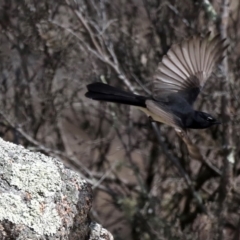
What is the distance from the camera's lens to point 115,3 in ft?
21.6

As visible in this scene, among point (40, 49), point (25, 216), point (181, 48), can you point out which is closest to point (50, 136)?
point (40, 49)

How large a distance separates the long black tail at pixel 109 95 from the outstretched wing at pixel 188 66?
33 centimetres

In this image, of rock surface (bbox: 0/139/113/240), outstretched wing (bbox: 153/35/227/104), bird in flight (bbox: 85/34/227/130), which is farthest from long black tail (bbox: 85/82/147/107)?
rock surface (bbox: 0/139/113/240)

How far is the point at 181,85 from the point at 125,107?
156cm

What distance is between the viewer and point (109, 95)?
424cm

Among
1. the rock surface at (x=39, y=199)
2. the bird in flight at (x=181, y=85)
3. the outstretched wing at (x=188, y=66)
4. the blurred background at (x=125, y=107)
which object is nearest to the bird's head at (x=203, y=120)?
the bird in flight at (x=181, y=85)

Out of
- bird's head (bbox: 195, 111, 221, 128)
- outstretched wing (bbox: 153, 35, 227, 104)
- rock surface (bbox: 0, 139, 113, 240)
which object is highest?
outstretched wing (bbox: 153, 35, 227, 104)

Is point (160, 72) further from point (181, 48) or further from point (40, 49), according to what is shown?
point (40, 49)

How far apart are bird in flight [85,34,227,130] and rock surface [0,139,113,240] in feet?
4.91

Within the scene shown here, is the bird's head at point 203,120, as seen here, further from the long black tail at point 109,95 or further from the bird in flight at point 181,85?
the long black tail at point 109,95

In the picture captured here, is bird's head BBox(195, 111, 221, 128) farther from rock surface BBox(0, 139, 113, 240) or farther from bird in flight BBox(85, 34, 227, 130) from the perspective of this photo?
rock surface BBox(0, 139, 113, 240)


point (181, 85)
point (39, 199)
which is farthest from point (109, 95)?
point (39, 199)

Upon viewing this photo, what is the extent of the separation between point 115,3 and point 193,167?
1.53 m

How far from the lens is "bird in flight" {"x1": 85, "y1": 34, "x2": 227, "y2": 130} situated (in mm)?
4270
